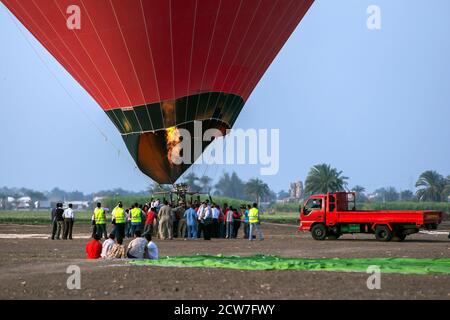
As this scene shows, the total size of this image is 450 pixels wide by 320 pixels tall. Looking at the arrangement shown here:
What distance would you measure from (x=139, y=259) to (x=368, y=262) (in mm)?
5952

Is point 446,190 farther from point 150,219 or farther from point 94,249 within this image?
point 94,249

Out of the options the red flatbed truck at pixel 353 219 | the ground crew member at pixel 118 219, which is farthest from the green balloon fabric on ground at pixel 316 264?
the red flatbed truck at pixel 353 219

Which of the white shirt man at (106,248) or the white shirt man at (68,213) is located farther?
the white shirt man at (68,213)

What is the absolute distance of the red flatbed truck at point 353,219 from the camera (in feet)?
113

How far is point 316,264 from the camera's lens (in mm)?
20609

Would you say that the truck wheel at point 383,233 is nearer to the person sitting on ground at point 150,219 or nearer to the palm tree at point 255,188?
the person sitting on ground at point 150,219

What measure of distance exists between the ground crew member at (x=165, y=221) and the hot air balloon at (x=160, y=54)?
1.72 meters

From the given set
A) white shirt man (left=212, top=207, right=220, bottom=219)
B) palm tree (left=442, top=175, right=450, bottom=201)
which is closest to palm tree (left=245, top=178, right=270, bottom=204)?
palm tree (left=442, top=175, right=450, bottom=201)

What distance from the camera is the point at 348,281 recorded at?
57.1 feet

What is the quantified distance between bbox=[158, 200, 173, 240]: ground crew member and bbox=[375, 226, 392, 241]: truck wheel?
8616 mm

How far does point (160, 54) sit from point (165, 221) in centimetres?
716

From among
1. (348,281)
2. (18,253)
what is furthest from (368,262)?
(18,253)

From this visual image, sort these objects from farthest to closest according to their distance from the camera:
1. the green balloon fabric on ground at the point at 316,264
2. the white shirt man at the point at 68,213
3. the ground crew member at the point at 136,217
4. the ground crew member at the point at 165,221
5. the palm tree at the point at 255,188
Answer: the palm tree at the point at 255,188 → the white shirt man at the point at 68,213 → the ground crew member at the point at 165,221 → the ground crew member at the point at 136,217 → the green balloon fabric on ground at the point at 316,264
